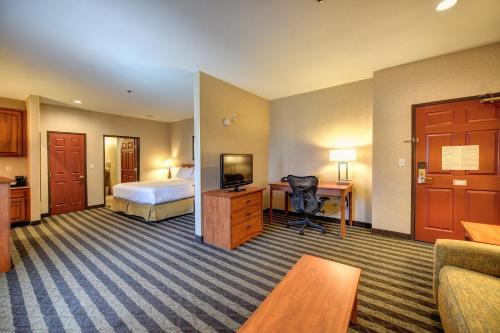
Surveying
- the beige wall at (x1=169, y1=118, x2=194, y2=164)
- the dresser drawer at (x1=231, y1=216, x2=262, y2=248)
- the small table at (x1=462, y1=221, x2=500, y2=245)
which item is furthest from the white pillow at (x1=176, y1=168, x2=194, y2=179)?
the small table at (x1=462, y1=221, x2=500, y2=245)

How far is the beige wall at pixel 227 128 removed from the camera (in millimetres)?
3426

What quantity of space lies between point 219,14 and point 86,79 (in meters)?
2.87

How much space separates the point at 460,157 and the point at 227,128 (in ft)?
11.2

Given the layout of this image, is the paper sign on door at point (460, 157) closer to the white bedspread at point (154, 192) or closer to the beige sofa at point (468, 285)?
the beige sofa at point (468, 285)

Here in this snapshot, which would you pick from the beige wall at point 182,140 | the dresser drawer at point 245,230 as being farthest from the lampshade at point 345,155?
the beige wall at point 182,140

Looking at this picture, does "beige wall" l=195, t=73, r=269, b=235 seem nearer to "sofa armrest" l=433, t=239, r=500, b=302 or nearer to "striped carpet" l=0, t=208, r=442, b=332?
"striped carpet" l=0, t=208, r=442, b=332

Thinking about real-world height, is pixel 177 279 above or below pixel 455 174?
below

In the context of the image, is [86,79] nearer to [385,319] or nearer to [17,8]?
[17,8]

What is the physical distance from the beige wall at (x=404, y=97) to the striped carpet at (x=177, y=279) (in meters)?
0.54

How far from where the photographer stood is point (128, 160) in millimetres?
6832

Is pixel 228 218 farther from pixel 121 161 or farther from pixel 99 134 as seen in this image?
pixel 121 161

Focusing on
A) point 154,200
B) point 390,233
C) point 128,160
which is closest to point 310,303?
point 390,233

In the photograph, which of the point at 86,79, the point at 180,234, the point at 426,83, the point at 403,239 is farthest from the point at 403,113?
the point at 86,79

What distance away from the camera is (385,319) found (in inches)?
66.7
